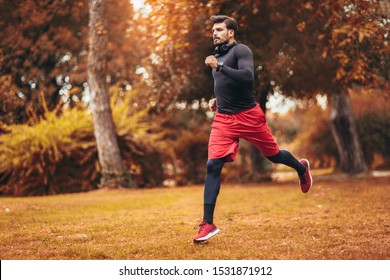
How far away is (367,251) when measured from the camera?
3992 millimetres

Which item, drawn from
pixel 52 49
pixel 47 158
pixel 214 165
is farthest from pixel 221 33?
pixel 52 49

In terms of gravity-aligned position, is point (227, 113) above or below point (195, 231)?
above

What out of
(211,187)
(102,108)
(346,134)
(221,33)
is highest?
(221,33)

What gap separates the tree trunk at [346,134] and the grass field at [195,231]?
7669 mm

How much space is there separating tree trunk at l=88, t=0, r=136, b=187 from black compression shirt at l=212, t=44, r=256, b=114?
882 cm

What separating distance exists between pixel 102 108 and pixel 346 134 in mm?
7979

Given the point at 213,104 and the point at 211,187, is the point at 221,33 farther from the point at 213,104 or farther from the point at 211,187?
the point at 211,187

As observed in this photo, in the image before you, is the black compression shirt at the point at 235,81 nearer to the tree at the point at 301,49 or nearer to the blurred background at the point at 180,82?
the blurred background at the point at 180,82

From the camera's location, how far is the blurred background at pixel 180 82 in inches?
418

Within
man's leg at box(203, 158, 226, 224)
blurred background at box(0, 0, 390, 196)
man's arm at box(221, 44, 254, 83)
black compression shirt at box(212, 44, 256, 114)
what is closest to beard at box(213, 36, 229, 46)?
black compression shirt at box(212, 44, 256, 114)

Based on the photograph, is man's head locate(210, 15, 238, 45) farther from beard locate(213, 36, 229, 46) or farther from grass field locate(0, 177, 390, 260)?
grass field locate(0, 177, 390, 260)

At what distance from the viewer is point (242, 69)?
4539 mm

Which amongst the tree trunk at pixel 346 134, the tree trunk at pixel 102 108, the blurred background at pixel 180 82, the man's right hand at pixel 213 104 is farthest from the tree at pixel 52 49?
the man's right hand at pixel 213 104

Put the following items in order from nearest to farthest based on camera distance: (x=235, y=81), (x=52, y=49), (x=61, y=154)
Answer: (x=235, y=81), (x=61, y=154), (x=52, y=49)
